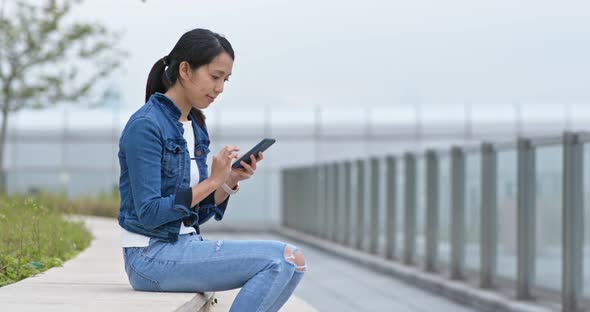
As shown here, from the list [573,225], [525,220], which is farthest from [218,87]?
[525,220]

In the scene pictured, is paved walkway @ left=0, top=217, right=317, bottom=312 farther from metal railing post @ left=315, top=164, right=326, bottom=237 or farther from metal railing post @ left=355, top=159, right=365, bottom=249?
metal railing post @ left=315, top=164, right=326, bottom=237

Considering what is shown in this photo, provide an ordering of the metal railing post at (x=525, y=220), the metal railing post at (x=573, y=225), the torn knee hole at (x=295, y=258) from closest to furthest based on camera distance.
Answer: the torn knee hole at (x=295, y=258), the metal railing post at (x=573, y=225), the metal railing post at (x=525, y=220)

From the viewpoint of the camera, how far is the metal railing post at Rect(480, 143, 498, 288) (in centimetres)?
1112

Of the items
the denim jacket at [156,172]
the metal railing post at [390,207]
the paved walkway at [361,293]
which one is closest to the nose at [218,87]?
the denim jacket at [156,172]

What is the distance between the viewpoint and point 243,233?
95.2ft

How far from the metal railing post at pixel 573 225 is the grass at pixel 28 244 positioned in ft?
12.8

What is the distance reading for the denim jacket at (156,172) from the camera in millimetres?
4457

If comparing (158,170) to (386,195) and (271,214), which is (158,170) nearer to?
(386,195)

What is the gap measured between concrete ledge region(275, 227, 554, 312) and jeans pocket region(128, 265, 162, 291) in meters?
5.11

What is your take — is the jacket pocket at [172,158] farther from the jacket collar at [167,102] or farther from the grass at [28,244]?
the grass at [28,244]

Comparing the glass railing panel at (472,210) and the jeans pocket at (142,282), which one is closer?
the jeans pocket at (142,282)

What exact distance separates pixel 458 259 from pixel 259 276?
8.11 m

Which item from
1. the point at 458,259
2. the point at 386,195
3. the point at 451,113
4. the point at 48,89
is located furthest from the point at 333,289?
the point at 451,113

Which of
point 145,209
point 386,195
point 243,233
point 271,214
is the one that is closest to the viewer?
point 145,209
